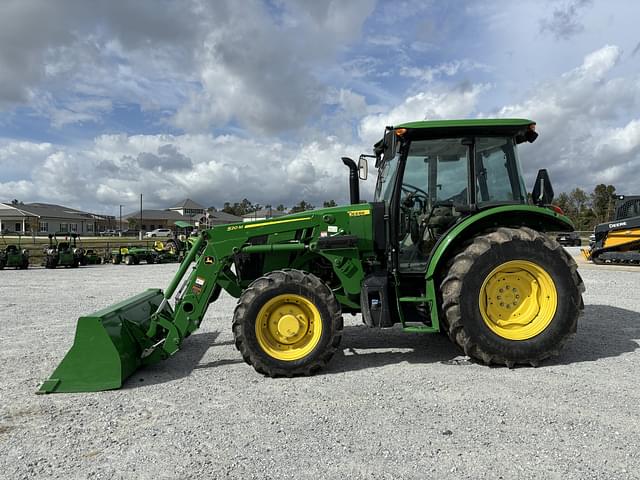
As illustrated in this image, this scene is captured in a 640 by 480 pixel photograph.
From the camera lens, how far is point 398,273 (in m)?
5.04

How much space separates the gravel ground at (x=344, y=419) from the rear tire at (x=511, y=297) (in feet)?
0.88

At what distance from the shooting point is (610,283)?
12031mm

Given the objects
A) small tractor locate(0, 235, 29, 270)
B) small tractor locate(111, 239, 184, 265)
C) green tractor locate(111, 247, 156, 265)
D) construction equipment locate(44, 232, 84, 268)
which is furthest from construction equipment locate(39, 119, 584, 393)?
green tractor locate(111, 247, 156, 265)

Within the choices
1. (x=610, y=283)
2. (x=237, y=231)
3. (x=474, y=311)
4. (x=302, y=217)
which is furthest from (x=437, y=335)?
(x=610, y=283)

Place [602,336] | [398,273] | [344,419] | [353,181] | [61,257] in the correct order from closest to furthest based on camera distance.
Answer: [344,419] → [398,273] → [353,181] → [602,336] → [61,257]

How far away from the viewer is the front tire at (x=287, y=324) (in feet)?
14.8

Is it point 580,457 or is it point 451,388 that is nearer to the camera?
point 580,457

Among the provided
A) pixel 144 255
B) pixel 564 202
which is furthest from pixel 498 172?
pixel 564 202

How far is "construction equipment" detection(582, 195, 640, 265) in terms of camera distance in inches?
683

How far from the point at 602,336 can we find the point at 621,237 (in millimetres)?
14287

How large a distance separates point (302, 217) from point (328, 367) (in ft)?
5.48

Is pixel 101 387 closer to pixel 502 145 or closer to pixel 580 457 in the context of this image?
pixel 580 457

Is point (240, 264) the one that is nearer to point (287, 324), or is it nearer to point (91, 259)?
point (287, 324)

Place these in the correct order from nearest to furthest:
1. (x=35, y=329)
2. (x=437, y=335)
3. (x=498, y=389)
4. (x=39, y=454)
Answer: (x=39, y=454) < (x=498, y=389) < (x=437, y=335) < (x=35, y=329)
